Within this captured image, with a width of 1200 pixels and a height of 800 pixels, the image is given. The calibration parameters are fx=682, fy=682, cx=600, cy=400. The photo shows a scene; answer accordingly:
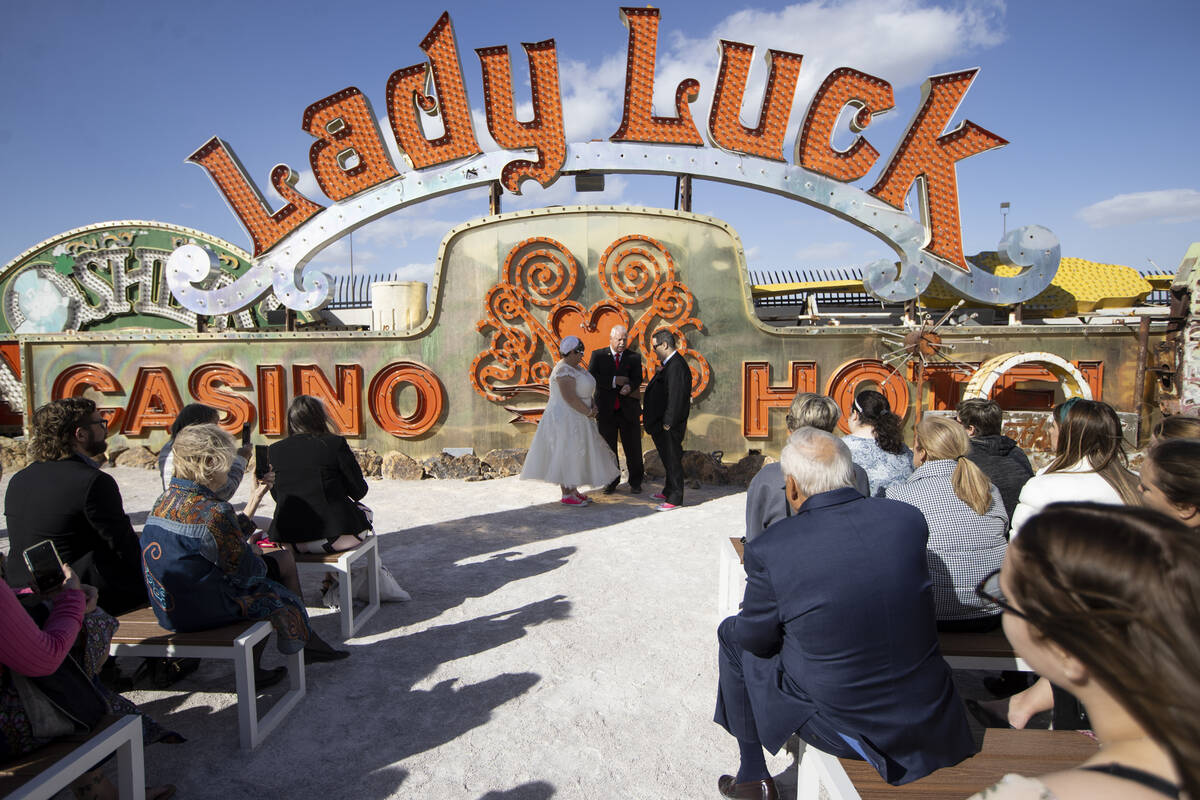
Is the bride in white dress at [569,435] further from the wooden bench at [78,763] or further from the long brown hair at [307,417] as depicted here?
the wooden bench at [78,763]

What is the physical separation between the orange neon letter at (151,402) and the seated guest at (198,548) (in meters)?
7.10

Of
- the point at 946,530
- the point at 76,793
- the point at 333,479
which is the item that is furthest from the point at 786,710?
the point at 333,479

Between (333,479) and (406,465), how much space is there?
14.9 feet

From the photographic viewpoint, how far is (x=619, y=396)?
746 centimetres

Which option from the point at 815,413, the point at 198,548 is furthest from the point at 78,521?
the point at 815,413

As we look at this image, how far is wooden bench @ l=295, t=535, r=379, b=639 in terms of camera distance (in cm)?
385

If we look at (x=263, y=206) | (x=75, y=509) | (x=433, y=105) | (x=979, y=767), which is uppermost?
(x=433, y=105)

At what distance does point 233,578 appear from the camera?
3.02m

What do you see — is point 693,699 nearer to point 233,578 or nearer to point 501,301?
point 233,578

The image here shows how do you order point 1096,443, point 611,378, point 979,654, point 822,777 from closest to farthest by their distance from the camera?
point 822,777, point 979,654, point 1096,443, point 611,378

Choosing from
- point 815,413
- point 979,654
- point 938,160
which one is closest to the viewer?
point 979,654

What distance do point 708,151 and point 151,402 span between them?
8033 millimetres

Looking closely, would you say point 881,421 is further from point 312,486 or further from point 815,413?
point 312,486

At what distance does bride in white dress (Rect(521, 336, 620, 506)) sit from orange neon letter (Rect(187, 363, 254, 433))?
171 inches
